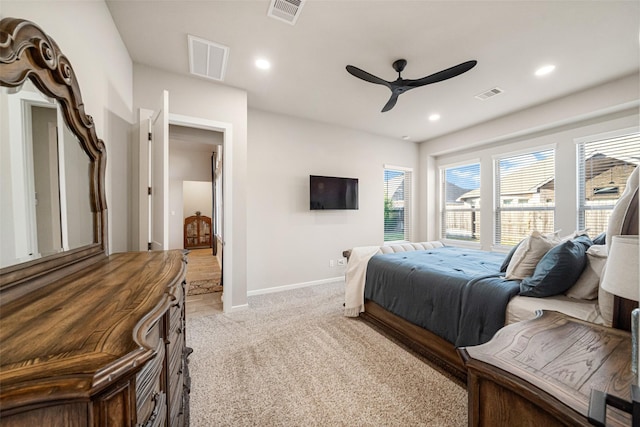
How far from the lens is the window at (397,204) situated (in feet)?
16.8

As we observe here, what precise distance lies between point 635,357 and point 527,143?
4.19 metres

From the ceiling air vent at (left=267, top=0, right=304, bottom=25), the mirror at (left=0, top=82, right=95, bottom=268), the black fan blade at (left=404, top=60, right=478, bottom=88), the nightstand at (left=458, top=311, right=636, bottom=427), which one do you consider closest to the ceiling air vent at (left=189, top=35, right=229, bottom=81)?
the ceiling air vent at (left=267, top=0, right=304, bottom=25)

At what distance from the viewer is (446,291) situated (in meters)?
1.90

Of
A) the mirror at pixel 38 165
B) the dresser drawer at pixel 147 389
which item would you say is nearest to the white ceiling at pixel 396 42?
the mirror at pixel 38 165

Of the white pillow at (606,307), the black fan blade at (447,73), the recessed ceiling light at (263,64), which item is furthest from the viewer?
the recessed ceiling light at (263,64)

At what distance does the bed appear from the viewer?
1333mm

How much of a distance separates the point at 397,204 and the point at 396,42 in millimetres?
3509

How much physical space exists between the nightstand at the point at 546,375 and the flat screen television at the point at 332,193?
324cm

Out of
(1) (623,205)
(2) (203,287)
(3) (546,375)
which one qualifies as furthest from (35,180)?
(2) (203,287)

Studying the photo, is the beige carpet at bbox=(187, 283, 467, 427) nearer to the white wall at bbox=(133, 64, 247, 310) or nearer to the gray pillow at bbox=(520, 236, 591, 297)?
the white wall at bbox=(133, 64, 247, 310)

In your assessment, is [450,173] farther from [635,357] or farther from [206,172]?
[206,172]

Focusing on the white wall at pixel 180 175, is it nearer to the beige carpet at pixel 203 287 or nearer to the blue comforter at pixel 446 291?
the beige carpet at pixel 203 287

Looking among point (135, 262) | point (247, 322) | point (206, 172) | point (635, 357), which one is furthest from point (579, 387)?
point (206, 172)

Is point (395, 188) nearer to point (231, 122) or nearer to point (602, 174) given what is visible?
point (602, 174)
